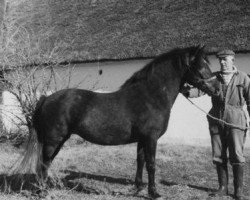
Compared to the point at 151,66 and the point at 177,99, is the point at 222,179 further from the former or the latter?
the point at 177,99

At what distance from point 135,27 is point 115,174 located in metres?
6.94

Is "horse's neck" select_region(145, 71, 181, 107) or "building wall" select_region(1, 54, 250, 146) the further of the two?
"building wall" select_region(1, 54, 250, 146)

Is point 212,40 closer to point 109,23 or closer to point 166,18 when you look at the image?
point 166,18

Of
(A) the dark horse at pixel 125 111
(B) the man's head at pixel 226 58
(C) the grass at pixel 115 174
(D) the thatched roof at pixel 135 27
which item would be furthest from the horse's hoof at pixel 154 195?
(D) the thatched roof at pixel 135 27

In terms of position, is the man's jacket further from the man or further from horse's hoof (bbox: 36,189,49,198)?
horse's hoof (bbox: 36,189,49,198)

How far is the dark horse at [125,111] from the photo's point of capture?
210 inches

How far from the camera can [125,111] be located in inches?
212

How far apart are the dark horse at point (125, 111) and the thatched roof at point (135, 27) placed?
5299mm

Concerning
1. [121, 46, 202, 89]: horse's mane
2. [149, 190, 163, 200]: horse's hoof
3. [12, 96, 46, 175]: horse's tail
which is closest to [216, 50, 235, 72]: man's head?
[121, 46, 202, 89]: horse's mane

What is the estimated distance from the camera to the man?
5566 millimetres

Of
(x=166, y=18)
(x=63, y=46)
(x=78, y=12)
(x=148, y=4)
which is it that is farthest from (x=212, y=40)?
(x=78, y=12)

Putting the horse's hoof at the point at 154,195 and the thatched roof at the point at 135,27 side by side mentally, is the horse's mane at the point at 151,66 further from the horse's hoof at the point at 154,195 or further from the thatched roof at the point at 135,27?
the thatched roof at the point at 135,27

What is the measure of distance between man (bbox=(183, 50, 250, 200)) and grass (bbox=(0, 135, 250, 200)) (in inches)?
18.0

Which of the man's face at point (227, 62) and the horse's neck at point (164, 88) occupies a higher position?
the man's face at point (227, 62)
